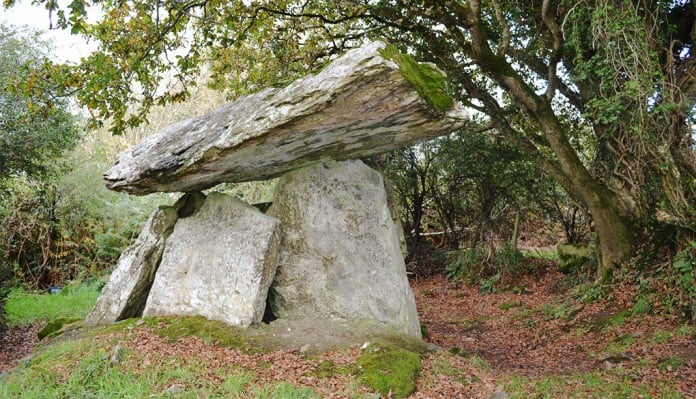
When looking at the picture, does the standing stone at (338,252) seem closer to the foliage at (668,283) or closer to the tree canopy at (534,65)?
the tree canopy at (534,65)

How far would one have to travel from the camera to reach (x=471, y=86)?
1095cm

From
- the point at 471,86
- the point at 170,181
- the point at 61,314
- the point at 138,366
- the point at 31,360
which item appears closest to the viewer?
the point at 138,366

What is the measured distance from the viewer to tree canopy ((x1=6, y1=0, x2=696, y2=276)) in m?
7.39

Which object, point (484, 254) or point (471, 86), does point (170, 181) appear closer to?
point (471, 86)

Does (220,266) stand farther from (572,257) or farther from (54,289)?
(572,257)

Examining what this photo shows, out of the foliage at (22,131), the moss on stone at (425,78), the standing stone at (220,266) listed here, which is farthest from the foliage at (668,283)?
the foliage at (22,131)

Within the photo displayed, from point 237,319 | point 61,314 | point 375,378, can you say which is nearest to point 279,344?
point 237,319

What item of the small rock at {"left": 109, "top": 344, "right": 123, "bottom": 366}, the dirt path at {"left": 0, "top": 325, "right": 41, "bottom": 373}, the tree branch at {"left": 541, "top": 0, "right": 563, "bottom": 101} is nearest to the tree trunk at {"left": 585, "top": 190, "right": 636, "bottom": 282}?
the tree branch at {"left": 541, "top": 0, "right": 563, "bottom": 101}

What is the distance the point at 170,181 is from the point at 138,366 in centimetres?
243

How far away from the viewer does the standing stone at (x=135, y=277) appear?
6.99 meters

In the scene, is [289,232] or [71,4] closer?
[71,4]

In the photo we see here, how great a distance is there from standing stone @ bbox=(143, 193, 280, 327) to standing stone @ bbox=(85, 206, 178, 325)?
0.88ft

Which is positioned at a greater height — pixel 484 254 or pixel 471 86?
pixel 471 86

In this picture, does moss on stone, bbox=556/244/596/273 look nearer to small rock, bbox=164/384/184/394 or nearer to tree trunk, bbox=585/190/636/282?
tree trunk, bbox=585/190/636/282
